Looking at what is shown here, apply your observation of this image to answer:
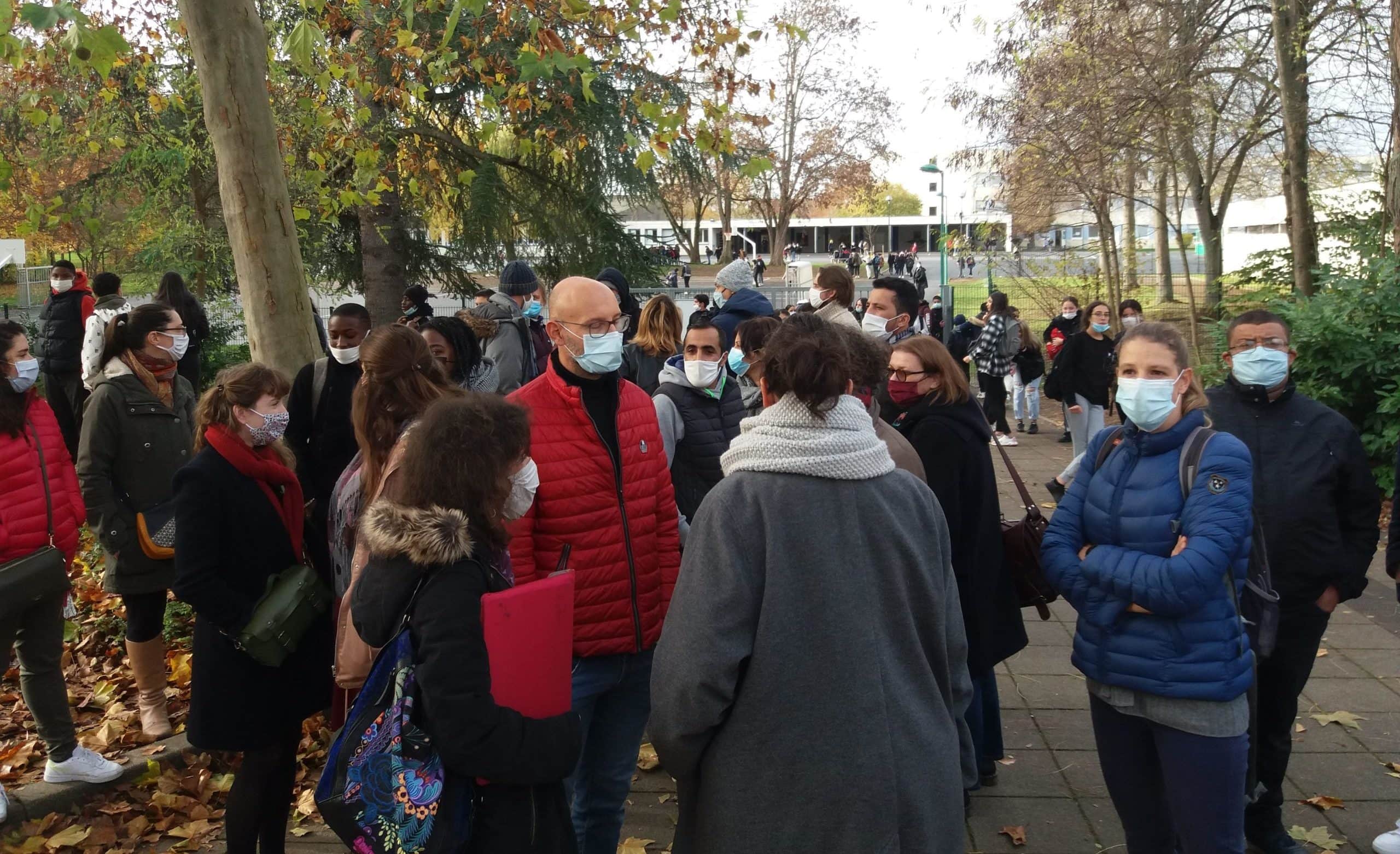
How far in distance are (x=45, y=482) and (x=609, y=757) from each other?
2.55m

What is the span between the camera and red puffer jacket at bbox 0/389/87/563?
4082 mm

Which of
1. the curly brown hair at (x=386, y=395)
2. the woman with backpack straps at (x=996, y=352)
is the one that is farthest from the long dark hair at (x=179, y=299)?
the woman with backpack straps at (x=996, y=352)

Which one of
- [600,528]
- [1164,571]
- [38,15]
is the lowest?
[1164,571]

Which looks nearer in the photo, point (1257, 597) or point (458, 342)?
point (1257, 597)

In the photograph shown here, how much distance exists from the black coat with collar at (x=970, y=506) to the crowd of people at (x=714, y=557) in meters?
0.01

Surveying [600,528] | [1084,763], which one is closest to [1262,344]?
[1084,763]

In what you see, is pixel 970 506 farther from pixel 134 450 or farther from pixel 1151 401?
pixel 134 450

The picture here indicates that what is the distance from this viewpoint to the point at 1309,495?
3711mm

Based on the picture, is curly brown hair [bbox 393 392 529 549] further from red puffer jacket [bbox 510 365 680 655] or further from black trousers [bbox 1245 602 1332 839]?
black trousers [bbox 1245 602 1332 839]

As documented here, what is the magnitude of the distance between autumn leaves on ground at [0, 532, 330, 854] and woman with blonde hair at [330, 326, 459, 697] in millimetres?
1321

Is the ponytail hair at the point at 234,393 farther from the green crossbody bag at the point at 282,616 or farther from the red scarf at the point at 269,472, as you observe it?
the green crossbody bag at the point at 282,616

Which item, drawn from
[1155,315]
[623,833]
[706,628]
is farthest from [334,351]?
[1155,315]

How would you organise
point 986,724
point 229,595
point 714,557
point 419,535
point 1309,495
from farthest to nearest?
point 986,724 < point 1309,495 < point 229,595 < point 419,535 < point 714,557

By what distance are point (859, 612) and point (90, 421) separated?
12.3 ft
